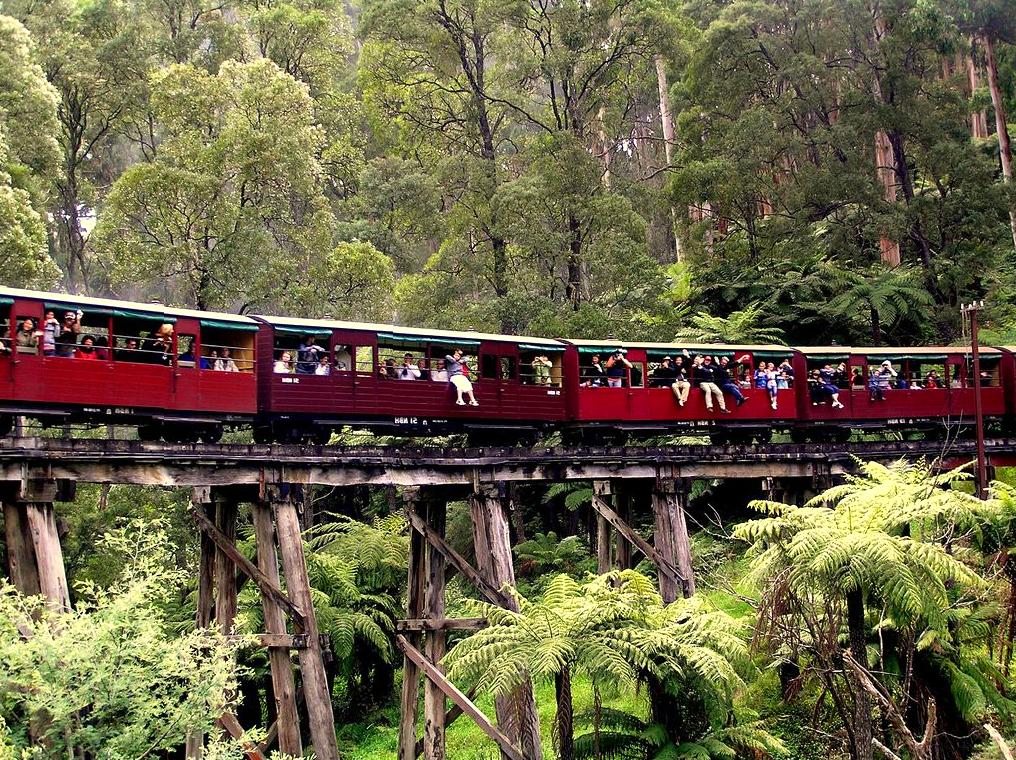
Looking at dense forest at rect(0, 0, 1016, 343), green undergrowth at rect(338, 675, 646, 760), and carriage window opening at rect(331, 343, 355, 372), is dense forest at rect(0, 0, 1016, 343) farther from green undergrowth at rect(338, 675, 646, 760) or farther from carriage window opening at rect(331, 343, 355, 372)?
green undergrowth at rect(338, 675, 646, 760)

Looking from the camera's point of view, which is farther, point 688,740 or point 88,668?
point 688,740

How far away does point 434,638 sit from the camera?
20.3 meters

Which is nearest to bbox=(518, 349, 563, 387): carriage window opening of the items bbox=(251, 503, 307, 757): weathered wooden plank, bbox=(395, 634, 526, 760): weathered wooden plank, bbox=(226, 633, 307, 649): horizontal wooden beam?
bbox=(395, 634, 526, 760): weathered wooden plank

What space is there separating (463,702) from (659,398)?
9.35 m

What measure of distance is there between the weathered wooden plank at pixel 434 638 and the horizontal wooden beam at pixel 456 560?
0.71ft

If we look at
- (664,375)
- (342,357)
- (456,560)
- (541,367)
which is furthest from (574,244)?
(456,560)

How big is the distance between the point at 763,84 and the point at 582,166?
8.81 meters

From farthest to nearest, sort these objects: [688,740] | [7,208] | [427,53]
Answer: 1. [427,53]
2. [7,208]
3. [688,740]

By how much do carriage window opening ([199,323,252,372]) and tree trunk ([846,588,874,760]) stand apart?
35.0 ft

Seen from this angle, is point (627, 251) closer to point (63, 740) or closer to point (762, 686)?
point (762, 686)

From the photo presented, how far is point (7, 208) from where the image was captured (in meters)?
28.8

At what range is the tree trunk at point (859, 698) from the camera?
44.5ft

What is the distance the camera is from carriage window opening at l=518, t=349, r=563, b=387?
2436 cm

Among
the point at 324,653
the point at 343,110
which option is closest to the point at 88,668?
the point at 324,653
